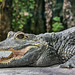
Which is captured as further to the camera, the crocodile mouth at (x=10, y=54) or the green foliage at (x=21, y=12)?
the green foliage at (x=21, y=12)

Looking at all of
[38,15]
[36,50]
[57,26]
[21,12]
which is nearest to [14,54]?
[36,50]

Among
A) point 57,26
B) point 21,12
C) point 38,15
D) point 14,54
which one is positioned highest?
point 21,12

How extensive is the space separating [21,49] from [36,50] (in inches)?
11.7

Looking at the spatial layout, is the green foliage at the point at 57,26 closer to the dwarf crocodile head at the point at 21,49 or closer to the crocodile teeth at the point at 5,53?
the dwarf crocodile head at the point at 21,49

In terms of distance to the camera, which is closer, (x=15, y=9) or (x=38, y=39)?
(x=38, y=39)

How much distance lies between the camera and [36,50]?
2646mm

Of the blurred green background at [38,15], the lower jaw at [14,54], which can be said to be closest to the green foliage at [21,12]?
the blurred green background at [38,15]

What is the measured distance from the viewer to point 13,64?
249 centimetres

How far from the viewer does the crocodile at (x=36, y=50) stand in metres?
2.48

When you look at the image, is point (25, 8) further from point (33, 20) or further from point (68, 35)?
point (68, 35)

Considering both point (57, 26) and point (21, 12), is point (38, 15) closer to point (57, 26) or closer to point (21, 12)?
point (21, 12)

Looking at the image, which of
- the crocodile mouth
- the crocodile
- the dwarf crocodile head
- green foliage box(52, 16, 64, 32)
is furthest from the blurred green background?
the crocodile mouth

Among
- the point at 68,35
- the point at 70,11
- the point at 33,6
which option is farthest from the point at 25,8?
the point at 68,35

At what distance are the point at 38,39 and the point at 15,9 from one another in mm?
5243
